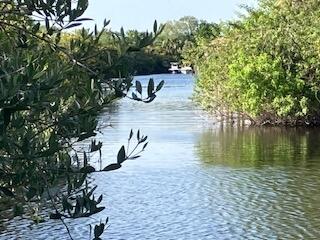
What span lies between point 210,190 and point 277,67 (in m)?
12.0

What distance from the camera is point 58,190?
2750mm

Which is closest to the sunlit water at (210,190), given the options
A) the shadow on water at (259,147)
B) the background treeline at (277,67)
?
the shadow on water at (259,147)

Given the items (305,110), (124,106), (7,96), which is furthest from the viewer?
(124,106)

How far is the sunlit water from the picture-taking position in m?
10.8

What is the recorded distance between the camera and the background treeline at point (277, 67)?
2444 centimetres

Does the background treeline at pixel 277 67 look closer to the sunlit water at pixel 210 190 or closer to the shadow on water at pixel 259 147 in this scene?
the shadow on water at pixel 259 147

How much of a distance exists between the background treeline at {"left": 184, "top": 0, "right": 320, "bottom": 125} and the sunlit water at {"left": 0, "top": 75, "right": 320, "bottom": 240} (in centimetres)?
163

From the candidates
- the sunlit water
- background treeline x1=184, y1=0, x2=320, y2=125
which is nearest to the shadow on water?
the sunlit water

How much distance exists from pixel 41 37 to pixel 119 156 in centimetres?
63

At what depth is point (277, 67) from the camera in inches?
985

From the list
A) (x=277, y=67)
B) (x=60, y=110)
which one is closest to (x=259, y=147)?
(x=277, y=67)

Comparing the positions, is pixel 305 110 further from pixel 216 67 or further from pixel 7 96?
pixel 7 96

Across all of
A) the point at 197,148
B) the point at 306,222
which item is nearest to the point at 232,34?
the point at 197,148

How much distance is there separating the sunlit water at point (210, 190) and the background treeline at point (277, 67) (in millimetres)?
1631
